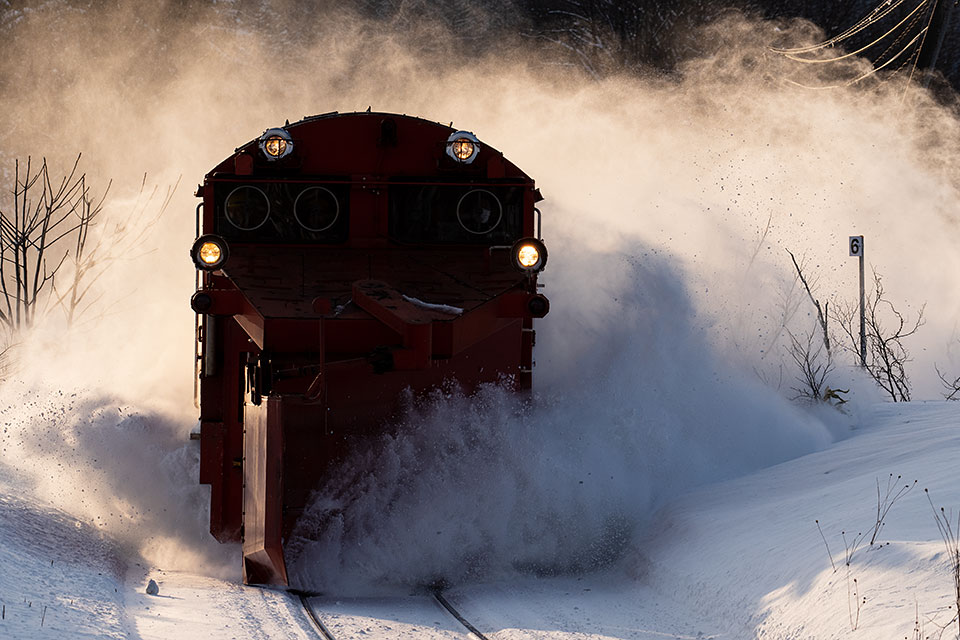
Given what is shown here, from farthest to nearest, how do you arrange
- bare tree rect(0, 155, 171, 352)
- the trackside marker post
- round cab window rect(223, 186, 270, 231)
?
bare tree rect(0, 155, 171, 352) → the trackside marker post → round cab window rect(223, 186, 270, 231)

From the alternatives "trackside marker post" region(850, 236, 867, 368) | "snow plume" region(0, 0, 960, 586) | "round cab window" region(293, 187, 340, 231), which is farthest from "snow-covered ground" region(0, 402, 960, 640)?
"trackside marker post" region(850, 236, 867, 368)

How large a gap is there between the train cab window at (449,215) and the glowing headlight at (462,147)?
8.8 inches

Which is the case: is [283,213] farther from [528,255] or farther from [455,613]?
[455,613]

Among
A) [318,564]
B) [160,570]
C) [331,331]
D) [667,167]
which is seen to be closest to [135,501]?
[160,570]

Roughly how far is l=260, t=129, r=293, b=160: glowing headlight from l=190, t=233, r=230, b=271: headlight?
861 millimetres

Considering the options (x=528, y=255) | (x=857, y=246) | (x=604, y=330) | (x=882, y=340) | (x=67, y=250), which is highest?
(x=67, y=250)

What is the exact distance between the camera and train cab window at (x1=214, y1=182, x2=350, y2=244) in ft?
26.2

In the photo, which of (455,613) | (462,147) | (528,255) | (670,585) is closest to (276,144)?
(462,147)

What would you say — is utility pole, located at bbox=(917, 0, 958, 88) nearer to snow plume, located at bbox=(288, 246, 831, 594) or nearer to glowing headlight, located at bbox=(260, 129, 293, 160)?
snow plume, located at bbox=(288, 246, 831, 594)

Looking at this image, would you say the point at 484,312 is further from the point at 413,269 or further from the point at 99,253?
the point at 99,253

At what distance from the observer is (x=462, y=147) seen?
7.96 m

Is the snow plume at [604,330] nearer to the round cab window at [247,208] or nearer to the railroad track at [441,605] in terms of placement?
the railroad track at [441,605]

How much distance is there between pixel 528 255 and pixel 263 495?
7.53 ft

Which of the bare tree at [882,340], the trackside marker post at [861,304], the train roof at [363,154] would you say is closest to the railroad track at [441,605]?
the train roof at [363,154]
